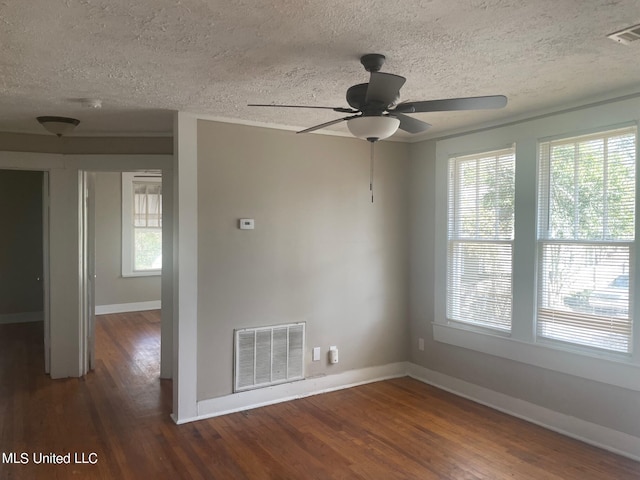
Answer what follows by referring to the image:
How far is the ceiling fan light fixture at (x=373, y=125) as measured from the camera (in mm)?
2365

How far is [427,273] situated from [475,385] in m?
1.11

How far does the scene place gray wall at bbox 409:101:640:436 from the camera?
10.5 ft

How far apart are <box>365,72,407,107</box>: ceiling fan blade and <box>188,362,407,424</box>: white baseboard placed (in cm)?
271

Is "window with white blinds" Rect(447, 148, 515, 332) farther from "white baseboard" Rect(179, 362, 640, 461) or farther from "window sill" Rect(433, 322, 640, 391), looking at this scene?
"white baseboard" Rect(179, 362, 640, 461)

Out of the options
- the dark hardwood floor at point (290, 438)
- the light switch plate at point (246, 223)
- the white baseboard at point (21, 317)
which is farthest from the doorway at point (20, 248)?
the light switch plate at point (246, 223)

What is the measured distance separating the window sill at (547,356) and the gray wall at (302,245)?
68cm

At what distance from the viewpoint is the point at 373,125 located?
7.79 ft

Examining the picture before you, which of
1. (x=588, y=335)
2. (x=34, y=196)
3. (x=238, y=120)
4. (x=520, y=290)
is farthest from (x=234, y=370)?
(x=34, y=196)

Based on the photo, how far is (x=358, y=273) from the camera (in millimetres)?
4559

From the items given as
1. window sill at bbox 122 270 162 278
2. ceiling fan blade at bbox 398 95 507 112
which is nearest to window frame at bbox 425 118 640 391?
ceiling fan blade at bbox 398 95 507 112

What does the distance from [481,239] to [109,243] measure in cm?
628

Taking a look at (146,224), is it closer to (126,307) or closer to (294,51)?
(126,307)

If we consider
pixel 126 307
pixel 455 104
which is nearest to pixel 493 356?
pixel 455 104

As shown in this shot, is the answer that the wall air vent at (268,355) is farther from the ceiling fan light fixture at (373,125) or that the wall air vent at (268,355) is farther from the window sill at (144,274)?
the window sill at (144,274)
